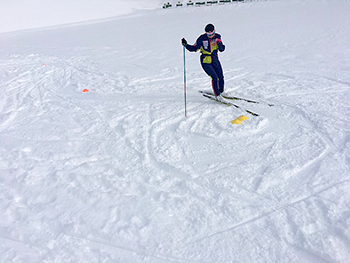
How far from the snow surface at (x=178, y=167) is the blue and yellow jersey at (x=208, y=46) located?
3.21 feet

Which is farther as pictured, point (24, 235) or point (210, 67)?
point (210, 67)

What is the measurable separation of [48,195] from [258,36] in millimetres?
11224

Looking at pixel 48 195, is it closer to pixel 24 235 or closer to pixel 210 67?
pixel 24 235

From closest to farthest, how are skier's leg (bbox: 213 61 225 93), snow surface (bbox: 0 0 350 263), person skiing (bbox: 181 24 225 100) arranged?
snow surface (bbox: 0 0 350 263) → person skiing (bbox: 181 24 225 100) → skier's leg (bbox: 213 61 225 93)

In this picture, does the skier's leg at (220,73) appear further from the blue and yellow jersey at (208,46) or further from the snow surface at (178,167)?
the snow surface at (178,167)

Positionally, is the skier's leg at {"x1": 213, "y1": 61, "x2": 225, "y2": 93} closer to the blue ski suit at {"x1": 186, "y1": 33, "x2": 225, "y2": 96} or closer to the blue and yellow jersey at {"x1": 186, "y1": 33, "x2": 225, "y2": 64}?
the blue ski suit at {"x1": 186, "y1": 33, "x2": 225, "y2": 96}

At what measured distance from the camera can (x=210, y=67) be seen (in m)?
5.96

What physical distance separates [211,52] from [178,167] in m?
2.96

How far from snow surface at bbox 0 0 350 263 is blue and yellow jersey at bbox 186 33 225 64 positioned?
98 cm

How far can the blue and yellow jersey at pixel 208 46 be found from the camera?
Answer: 18.9ft

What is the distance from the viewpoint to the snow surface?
2.79 m

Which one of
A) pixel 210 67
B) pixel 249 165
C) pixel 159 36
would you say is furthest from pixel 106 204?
pixel 159 36

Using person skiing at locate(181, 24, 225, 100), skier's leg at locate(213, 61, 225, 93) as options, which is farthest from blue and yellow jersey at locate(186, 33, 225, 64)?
skier's leg at locate(213, 61, 225, 93)

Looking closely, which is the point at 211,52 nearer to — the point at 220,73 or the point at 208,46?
the point at 208,46
